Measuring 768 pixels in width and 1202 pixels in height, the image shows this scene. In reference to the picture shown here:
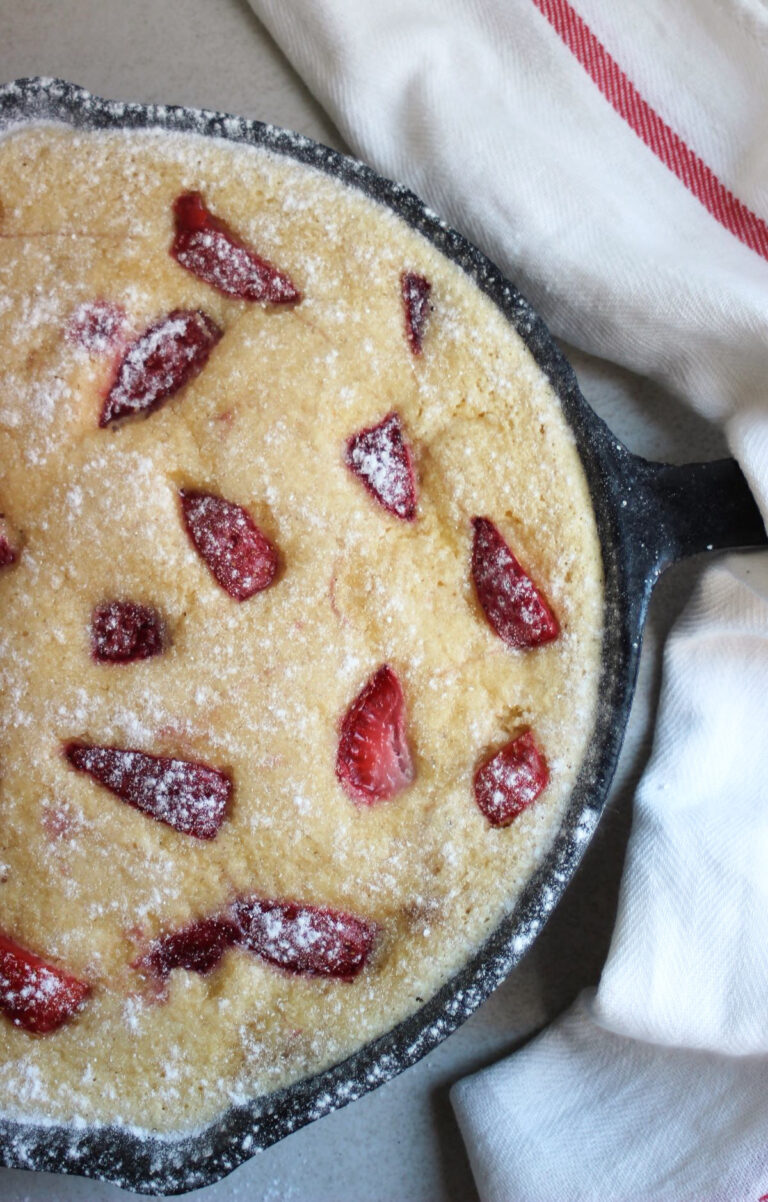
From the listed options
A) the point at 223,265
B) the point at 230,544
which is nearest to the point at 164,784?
the point at 230,544

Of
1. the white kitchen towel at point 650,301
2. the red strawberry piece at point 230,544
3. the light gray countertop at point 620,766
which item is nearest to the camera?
the red strawberry piece at point 230,544

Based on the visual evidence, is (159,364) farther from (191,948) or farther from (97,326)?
(191,948)

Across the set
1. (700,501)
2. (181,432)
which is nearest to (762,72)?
(700,501)

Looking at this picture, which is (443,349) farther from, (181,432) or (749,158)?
→ (749,158)

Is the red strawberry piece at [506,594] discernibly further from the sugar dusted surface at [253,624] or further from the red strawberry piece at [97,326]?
the red strawberry piece at [97,326]

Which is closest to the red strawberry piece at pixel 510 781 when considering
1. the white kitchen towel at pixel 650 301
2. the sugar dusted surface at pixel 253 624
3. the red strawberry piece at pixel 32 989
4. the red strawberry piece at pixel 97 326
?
the sugar dusted surface at pixel 253 624

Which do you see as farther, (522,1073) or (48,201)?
(522,1073)
